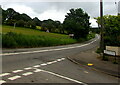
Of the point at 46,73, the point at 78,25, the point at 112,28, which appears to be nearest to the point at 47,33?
the point at 78,25

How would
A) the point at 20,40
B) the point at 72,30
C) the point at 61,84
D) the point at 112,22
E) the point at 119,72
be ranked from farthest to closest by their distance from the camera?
the point at 72,30
the point at 20,40
the point at 112,22
the point at 119,72
the point at 61,84

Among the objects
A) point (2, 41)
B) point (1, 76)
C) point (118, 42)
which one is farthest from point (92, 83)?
point (2, 41)

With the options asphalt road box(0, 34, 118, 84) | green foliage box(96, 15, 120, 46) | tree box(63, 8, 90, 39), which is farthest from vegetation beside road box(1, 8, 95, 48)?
green foliage box(96, 15, 120, 46)

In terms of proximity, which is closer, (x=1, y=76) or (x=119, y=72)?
(x=1, y=76)

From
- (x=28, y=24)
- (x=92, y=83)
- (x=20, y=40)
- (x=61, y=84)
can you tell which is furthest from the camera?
(x=28, y=24)

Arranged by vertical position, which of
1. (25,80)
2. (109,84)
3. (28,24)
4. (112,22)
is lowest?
(109,84)

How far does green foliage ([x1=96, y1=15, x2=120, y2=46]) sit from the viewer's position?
12.9 metres

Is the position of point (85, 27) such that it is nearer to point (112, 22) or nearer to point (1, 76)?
point (112, 22)

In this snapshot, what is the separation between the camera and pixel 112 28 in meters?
14.1

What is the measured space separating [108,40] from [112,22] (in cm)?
462

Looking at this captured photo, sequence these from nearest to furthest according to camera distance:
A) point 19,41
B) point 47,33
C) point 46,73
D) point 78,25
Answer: point 46,73, point 19,41, point 78,25, point 47,33

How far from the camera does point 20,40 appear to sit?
64.9 ft

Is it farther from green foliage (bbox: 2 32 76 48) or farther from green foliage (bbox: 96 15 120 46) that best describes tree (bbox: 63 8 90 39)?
green foliage (bbox: 96 15 120 46)

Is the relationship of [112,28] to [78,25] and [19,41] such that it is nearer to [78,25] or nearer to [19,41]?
[19,41]
